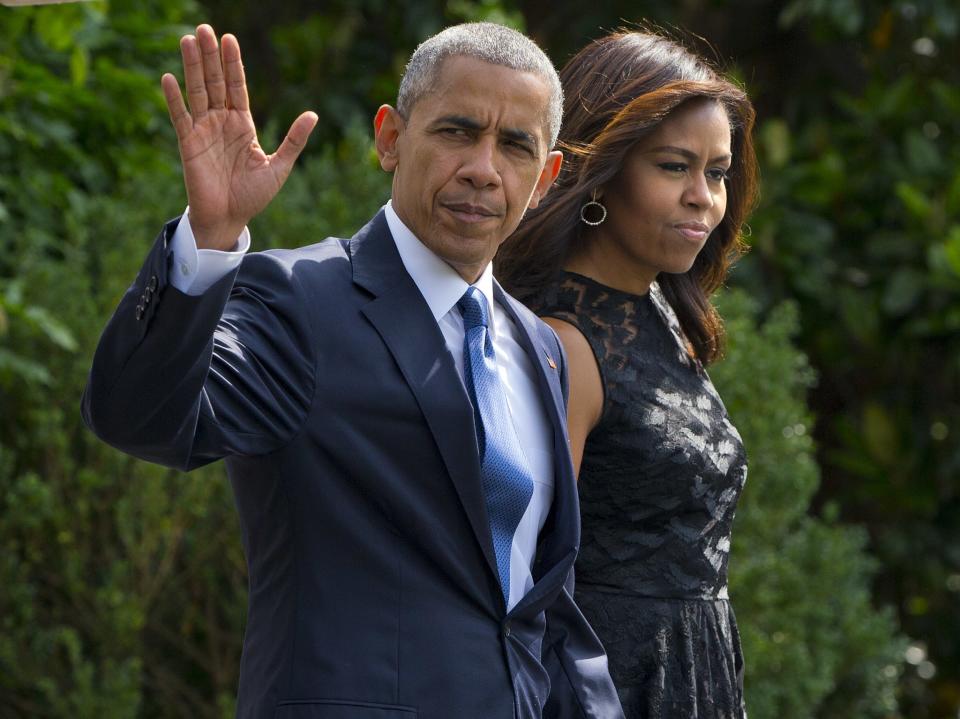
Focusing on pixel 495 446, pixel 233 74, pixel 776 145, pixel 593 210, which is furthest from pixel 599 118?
pixel 776 145

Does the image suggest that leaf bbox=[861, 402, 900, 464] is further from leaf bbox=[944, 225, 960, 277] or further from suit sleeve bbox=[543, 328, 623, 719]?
suit sleeve bbox=[543, 328, 623, 719]

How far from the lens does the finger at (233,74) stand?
64.7 inches

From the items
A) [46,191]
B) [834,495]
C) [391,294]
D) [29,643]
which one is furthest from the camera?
[834,495]

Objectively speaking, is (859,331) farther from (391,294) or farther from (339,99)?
(391,294)

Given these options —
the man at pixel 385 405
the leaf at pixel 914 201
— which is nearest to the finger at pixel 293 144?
the man at pixel 385 405

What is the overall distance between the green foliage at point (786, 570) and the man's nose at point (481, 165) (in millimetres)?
2584

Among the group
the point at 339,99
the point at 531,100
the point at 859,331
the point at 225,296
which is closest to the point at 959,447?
the point at 859,331

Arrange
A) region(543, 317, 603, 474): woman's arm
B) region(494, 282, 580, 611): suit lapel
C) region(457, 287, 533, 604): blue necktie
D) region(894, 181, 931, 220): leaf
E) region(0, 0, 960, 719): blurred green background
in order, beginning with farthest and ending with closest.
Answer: region(894, 181, 931, 220): leaf < region(0, 0, 960, 719): blurred green background < region(543, 317, 603, 474): woman's arm < region(494, 282, 580, 611): suit lapel < region(457, 287, 533, 604): blue necktie

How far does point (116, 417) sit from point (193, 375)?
10cm

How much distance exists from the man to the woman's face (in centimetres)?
49

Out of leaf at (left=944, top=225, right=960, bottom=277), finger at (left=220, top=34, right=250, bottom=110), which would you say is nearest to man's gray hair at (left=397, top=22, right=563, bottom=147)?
finger at (left=220, top=34, right=250, bottom=110)

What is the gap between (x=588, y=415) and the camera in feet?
8.26

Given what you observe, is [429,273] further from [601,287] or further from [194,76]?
[601,287]

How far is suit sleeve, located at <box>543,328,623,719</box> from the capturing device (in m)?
2.15
